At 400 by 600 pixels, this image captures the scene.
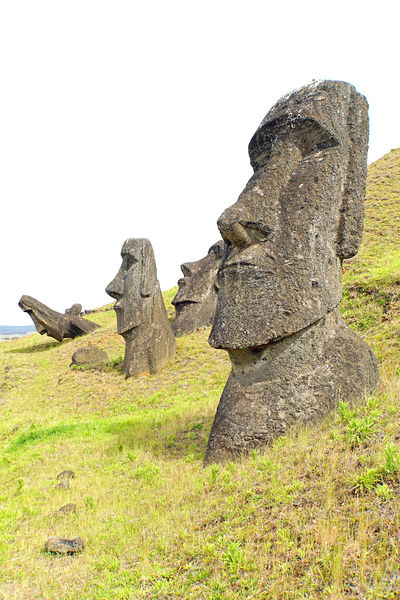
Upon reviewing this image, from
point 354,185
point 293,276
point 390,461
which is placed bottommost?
point 390,461

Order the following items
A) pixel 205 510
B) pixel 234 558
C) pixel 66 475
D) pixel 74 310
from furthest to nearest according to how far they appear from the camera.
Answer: pixel 74 310 < pixel 66 475 < pixel 205 510 < pixel 234 558

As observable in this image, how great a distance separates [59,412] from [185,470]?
20.5ft

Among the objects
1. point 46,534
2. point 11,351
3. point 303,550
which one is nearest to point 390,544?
point 303,550

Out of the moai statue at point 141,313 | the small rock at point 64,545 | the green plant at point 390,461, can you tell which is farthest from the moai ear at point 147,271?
the green plant at point 390,461

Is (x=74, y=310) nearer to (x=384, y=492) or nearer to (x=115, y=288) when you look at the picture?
(x=115, y=288)

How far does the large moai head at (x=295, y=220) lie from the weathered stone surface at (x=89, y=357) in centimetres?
1020

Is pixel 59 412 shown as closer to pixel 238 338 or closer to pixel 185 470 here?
pixel 185 470

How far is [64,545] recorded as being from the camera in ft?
12.5

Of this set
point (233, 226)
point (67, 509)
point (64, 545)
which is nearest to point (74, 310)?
point (67, 509)

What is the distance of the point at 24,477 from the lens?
6.24m

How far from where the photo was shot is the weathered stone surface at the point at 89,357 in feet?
47.6

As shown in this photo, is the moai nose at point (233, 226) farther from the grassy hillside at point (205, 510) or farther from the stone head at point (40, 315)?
the stone head at point (40, 315)

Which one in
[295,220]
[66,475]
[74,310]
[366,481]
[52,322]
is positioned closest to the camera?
[366,481]

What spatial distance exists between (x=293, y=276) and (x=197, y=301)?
11.4 m
